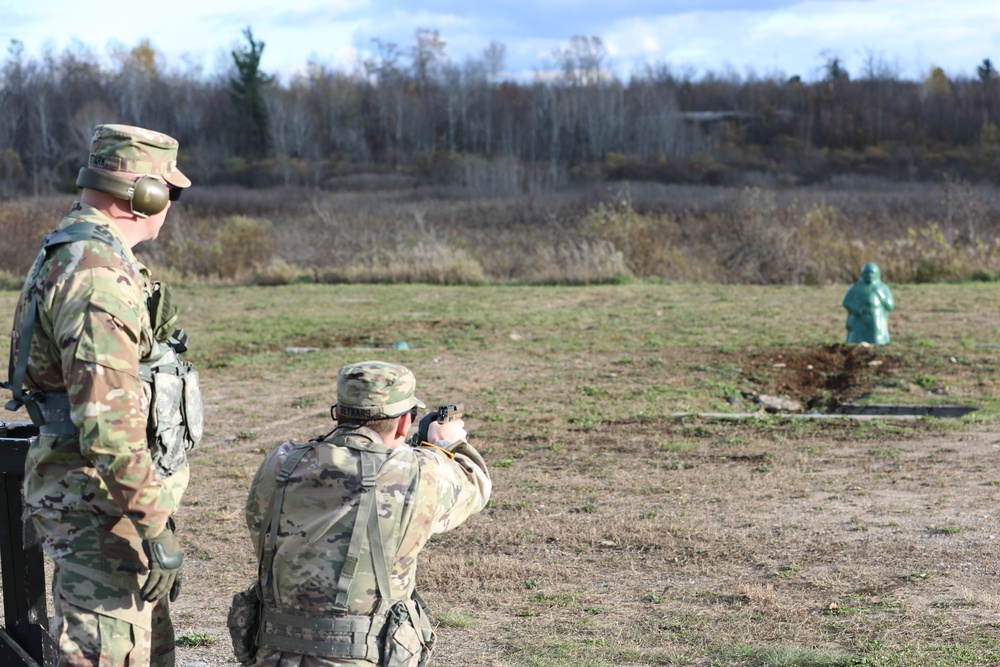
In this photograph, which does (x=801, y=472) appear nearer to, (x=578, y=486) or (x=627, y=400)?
(x=578, y=486)

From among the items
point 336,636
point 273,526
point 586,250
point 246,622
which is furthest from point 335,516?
point 586,250

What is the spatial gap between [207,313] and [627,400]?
334 inches

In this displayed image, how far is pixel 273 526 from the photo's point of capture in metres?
3.17

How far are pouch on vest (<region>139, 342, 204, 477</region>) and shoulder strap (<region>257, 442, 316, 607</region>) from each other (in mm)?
395

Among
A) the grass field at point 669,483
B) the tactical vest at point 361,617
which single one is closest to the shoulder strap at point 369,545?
the tactical vest at point 361,617

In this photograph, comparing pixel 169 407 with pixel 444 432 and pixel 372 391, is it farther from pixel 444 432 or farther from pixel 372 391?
Answer: pixel 444 432

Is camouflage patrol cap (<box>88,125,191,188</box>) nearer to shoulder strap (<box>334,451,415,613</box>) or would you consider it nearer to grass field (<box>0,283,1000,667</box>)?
shoulder strap (<box>334,451,415,613</box>)

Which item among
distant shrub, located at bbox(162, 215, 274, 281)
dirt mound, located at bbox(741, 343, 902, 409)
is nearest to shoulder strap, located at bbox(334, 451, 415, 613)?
dirt mound, located at bbox(741, 343, 902, 409)

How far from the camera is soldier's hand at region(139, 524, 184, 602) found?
3090 millimetres

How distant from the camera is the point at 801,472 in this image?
25.3 ft

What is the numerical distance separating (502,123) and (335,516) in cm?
7278

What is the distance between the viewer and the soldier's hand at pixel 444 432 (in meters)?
3.51

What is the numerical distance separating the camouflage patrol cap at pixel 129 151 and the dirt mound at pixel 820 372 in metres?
8.01

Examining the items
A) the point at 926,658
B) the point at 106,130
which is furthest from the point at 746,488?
the point at 106,130
